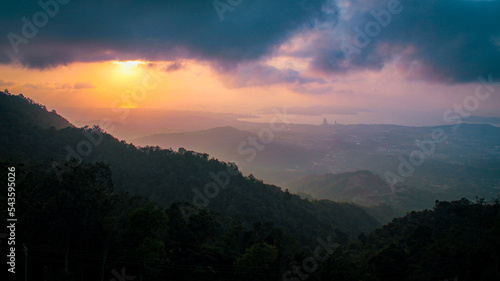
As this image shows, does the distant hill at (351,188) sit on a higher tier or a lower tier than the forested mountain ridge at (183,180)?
lower

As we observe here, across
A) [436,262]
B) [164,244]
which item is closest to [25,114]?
[164,244]

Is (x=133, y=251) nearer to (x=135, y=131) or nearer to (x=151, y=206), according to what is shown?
(x=151, y=206)

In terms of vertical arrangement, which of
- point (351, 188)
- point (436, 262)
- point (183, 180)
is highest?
point (183, 180)

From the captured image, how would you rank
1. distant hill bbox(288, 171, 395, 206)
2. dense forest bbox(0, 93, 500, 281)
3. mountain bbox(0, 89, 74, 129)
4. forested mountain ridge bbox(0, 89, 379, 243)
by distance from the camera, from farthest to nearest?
distant hill bbox(288, 171, 395, 206), mountain bbox(0, 89, 74, 129), forested mountain ridge bbox(0, 89, 379, 243), dense forest bbox(0, 93, 500, 281)

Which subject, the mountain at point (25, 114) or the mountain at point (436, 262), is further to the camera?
the mountain at point (25, 114)

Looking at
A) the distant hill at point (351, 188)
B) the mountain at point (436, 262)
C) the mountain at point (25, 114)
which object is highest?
the mountain at point (25, 114)

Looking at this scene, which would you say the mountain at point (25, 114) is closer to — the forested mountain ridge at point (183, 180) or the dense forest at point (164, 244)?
the forested mountain ridge at point (183, 180)

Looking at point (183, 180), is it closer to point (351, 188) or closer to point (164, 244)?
point (164, 244)

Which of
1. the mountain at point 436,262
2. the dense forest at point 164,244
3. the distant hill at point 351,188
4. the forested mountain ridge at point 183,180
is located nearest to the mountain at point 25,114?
the forested mountain ridge at point 183,180

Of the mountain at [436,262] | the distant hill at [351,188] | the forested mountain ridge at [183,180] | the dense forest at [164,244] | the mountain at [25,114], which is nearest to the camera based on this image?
the dense forest at [164,244]

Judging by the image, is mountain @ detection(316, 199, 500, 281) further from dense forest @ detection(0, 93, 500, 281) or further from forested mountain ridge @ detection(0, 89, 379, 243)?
forested mountain ridge @ detection(0, 89, 379, 243)

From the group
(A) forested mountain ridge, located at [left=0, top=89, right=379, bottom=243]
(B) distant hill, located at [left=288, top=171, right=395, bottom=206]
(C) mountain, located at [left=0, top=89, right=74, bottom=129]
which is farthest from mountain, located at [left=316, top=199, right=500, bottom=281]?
(B) distant hill, located at [left=288, top=171, right=395, bottom=206]

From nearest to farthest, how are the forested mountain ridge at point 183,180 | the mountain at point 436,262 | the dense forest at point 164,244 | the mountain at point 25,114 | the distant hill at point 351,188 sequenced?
1. the dense forest at point 164,244
2. the mountain at point 436,262
3. the forested mountain ridge at point 183,180
4. the mountain at point 25,114
5. the distant hill at point 351,188
